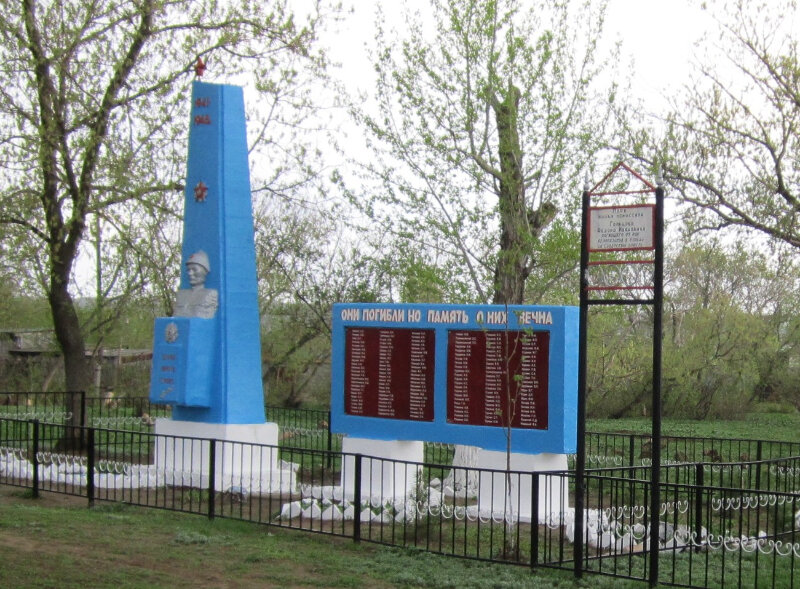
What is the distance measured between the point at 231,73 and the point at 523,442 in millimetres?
10118

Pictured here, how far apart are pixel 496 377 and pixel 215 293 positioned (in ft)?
17.2

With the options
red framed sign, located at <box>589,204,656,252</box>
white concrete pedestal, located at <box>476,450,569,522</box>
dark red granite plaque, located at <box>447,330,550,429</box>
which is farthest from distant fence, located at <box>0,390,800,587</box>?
red framed sign, located at <box>589,204,656,252</box>

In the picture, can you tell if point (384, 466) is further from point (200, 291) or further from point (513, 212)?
point (200, 291)

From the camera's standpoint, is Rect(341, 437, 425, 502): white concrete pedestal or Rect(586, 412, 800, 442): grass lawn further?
Rect(586, 412, 800, 442): grass lawn

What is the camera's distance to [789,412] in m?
39.8

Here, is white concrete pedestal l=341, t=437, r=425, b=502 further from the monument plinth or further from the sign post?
the sign post

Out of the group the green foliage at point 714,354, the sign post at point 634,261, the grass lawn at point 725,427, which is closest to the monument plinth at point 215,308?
the sign post at point 634,261

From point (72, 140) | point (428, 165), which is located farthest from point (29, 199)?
point (428, 165)

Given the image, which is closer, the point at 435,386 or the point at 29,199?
the point at 435,386

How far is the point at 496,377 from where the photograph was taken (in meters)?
13.3

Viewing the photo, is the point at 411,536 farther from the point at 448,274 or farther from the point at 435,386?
the point at 448,274

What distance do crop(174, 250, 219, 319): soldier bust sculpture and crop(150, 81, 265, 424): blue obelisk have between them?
2cm

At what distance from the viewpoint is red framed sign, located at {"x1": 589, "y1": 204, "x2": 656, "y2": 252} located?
28.0 feet

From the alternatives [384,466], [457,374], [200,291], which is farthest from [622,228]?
[200,291]
